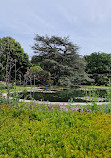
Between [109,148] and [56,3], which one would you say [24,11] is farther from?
[109,148]

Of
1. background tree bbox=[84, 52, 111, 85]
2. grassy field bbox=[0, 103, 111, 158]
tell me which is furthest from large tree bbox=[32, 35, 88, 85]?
grassy field bbox=[0, 103, 111, 158]

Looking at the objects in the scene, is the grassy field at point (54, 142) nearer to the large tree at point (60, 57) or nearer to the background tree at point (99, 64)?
the large tree at point (60, 57)

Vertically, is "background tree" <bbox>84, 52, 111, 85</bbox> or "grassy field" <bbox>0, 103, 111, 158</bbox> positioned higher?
"background tree" <bbox>84, 52, 111, 85</bbox>

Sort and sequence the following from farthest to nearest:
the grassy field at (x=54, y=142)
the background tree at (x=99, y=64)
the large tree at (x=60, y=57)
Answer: the background tree at (x=99, y=64) < the large tree at (x=60, y=57) < the grassy field at (x=54, y=142)

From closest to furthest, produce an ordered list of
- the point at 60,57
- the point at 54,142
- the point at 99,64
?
the point at 54,142 → the point at 60,57 → the point at 99,64

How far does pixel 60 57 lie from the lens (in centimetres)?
1883

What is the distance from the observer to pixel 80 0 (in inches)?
235

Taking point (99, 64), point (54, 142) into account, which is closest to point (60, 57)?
point (99, 64)

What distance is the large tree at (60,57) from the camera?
18.5m

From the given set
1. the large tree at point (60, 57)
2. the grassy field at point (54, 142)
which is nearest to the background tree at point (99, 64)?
the large tree at point (60, 57)

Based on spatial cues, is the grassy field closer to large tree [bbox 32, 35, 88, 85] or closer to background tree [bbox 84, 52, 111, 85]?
large tree [bbox 32, 35, 88, 85]

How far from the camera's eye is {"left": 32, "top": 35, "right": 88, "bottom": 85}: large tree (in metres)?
18.5

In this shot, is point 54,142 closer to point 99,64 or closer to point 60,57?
point 60,57

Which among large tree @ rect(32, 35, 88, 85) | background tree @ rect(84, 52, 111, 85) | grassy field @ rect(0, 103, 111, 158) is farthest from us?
background tree @ rect(84, 52, 111, 85)
